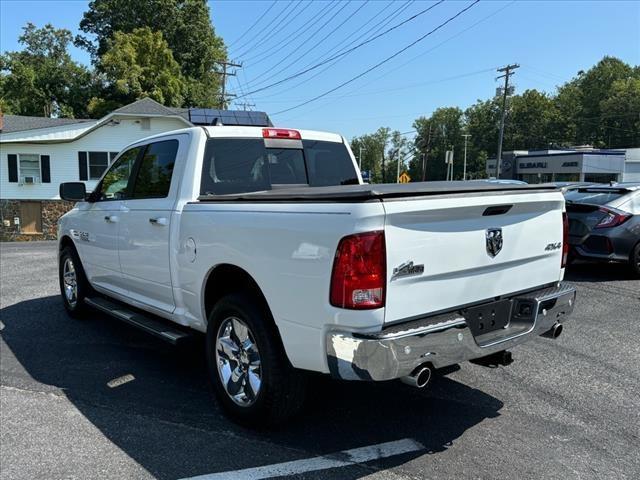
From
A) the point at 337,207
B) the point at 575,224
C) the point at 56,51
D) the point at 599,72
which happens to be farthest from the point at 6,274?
the point at 599,72

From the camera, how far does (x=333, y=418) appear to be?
382 centimetres

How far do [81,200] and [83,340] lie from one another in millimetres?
1530

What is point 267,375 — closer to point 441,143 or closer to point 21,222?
point 21,222

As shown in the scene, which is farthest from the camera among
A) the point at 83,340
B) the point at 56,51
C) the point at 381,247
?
the point at 56,51

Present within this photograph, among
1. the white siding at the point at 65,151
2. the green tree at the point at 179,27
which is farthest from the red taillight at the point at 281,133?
the green tree at the point at 179,27

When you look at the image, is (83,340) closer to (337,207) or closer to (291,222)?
(291,222)

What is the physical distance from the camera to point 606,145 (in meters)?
90.2

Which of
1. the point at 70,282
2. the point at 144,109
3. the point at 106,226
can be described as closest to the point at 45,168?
the point at 144,109

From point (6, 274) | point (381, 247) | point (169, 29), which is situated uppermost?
point (169, 29)

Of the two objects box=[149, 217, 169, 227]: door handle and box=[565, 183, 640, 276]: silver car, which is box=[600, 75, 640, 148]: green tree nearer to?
box=[565, 183, 640, 276]: silver car

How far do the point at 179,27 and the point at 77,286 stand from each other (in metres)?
47.7

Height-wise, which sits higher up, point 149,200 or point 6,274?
point 149,200

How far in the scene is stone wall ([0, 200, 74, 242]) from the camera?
2645 cm

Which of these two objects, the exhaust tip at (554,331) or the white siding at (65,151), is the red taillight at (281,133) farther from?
the white siding at (65,151)
